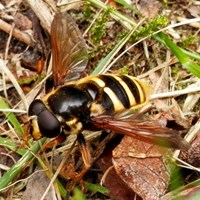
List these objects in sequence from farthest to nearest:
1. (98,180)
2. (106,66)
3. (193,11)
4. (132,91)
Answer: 1. (193,11)
2. (106,66)
3. (98,180)
4. (132,91)

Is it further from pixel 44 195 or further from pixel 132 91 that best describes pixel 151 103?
pixel 44 195

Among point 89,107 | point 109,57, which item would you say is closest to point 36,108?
point 89,107

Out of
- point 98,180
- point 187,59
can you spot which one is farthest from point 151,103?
point 98,180

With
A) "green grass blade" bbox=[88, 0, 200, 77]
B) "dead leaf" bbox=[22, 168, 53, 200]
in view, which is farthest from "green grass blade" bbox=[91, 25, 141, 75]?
"dead leaf" bbox=[22, 168, 53, 200]

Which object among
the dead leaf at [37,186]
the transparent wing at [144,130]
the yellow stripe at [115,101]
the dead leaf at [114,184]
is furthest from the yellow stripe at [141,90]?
the dead leaf at [37,186]

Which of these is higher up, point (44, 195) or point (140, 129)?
point (140, 129)

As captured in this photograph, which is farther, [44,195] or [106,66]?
[106,66]

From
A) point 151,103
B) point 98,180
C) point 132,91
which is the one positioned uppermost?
point 132,91
